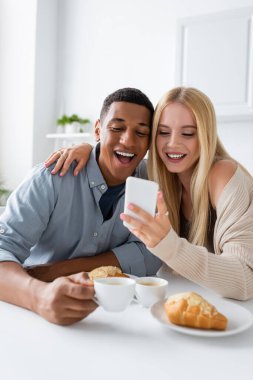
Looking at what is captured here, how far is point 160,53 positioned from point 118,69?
0.42 m

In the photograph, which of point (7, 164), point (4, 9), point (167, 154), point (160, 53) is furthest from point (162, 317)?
point (4, 9)

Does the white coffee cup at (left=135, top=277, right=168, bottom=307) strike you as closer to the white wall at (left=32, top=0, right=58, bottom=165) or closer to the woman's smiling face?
the woman's smiling face

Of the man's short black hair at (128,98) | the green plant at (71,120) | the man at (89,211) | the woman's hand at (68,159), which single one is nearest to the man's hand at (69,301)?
the man at (89,211)

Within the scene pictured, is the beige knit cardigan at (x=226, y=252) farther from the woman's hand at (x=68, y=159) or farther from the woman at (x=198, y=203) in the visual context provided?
the woman's hand at (x=68, y=159)

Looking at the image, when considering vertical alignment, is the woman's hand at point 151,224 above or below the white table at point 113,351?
above

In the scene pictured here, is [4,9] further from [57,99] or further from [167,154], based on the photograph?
[167,154]

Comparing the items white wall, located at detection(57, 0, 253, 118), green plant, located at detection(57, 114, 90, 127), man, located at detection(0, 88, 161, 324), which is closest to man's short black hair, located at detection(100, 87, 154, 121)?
man, located at detection(0, 88, 161, 324)

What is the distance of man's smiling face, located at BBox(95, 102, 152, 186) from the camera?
135cm

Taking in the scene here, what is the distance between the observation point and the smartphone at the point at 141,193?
0.89 m

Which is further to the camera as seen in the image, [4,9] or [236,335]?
[4,9]

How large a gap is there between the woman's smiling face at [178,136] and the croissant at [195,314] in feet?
2.13

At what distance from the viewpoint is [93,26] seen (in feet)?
12.6

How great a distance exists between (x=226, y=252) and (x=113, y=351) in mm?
505

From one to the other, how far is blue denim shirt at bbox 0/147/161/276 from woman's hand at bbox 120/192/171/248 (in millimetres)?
328
